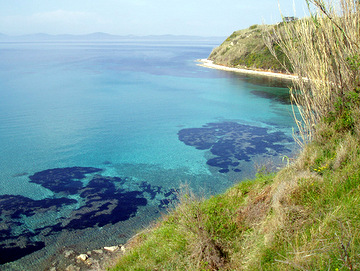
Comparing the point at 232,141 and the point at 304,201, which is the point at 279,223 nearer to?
the point at 304,201

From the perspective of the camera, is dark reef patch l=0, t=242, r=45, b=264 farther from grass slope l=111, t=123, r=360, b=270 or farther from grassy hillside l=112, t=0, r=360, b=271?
grass slope l=111, t=123, r=360, b=270

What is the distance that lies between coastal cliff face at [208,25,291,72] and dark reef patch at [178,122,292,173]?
73.9 ft

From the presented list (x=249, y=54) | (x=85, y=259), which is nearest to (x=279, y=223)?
(x=85, y=259)

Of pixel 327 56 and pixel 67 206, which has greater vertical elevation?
pixel 327 56

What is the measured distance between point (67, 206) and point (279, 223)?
20.4ft

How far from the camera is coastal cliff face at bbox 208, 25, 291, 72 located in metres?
38.3

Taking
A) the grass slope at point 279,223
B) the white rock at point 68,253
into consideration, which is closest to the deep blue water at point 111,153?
the white rock at point 68,253

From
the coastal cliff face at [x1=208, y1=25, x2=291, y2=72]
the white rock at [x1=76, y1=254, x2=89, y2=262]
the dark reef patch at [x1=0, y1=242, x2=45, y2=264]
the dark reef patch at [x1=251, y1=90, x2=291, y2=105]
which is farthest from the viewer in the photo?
the coastal cliff face at [x1=208, y1=25, x2=291, y2=72]

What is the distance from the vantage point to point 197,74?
121ft

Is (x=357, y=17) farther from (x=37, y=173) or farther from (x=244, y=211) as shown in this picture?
(x=37, y=173)

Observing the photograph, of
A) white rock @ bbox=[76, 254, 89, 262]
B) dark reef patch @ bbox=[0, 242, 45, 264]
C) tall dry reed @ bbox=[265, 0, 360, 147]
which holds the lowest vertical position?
dark reef patch @ bbox=[0, 242, 45, 264]

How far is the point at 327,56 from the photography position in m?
5.88

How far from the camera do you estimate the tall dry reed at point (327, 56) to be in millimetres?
5555

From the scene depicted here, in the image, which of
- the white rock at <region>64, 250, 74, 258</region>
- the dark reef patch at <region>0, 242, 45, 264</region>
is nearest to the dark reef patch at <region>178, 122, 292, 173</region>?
the white rock at <region>64, 250, 74, 258</region>
